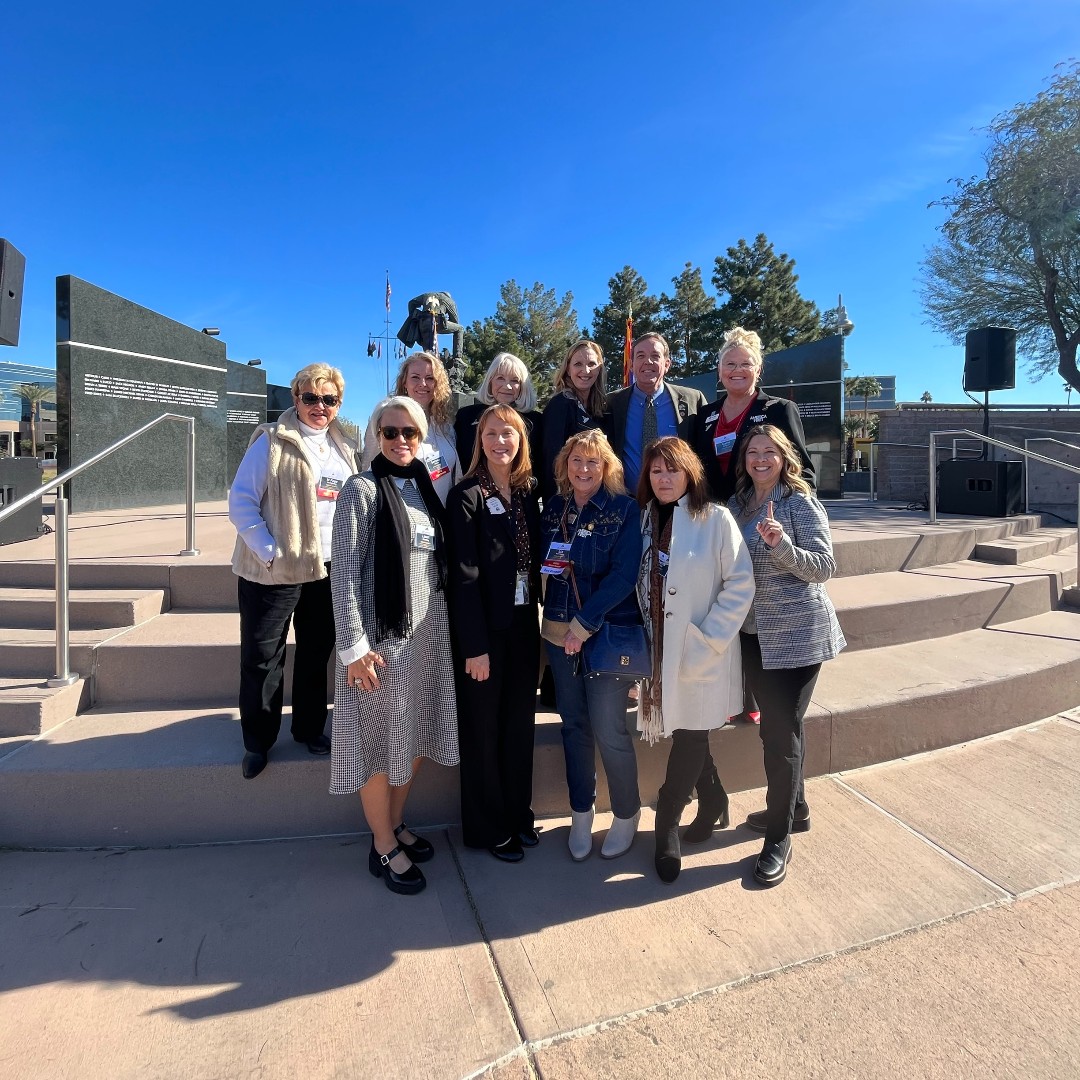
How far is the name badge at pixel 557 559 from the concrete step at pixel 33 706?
2399 millimetres

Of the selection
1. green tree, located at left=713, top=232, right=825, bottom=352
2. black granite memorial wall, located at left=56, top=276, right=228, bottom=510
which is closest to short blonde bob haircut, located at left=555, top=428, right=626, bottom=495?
black granite memorial wall, located at left=56, top=276, right=228, bottom=510

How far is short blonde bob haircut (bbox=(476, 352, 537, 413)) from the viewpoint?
3031 mm

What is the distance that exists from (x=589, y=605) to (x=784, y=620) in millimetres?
760

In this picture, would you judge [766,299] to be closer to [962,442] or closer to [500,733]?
[962,442]

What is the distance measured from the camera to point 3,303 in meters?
4.88

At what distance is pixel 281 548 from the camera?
257cm

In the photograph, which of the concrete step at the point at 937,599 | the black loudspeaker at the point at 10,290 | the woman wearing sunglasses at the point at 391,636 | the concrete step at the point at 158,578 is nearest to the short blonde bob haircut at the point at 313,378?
the woman wearing sunglasses at the point at 391,636

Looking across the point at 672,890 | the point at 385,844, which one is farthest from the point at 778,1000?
the point at 385,844

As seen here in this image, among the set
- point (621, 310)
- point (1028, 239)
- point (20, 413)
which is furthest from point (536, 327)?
point (20, 413)

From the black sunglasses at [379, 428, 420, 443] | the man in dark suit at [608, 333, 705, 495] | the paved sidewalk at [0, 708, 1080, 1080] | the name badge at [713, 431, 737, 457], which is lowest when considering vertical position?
the paved sidewalk at [0, 708, 1080, 1080]

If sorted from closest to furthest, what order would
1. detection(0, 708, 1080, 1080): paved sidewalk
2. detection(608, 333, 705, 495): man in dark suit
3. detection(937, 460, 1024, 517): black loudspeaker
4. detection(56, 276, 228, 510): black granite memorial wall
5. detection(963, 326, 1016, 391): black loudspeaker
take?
detection(0, 708, 1080, 1080): paved sidewalk, detection(608, 333, 705, 495): man in dark suit, detection(56, 276, 228, 510): black granite memorial wall, detection(937, 460, 1024, 517): black loudspeaker, detection(963, 326, 1016, 391): black loudspeaker

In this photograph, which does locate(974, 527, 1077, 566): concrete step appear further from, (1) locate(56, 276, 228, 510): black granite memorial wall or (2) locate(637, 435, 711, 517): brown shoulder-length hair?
(1) locate(56, 276, 228, 510): black granite memorial wall

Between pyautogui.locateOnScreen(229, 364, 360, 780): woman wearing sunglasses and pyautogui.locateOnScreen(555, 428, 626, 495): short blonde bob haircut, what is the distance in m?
0.90

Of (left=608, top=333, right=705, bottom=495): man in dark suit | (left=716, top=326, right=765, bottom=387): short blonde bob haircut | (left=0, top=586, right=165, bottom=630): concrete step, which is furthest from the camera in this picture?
(left=0, top=586, right=165, bottom=630): concrete step
